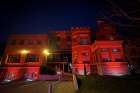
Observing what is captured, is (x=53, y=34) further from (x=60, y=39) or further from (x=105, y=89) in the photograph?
(x=105, y=89)

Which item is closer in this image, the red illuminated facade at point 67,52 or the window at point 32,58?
the red illuminated facade at point 67,52

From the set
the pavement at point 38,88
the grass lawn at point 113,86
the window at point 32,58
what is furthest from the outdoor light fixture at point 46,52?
the grass lawn at point 113,86

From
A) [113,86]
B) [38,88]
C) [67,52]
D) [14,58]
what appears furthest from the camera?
[67,52]

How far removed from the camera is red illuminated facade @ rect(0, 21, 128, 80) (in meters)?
22.6

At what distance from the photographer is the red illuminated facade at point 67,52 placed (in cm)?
2256

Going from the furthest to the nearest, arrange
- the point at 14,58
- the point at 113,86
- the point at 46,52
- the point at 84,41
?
the point at 46,52 → the point at 84,41 → the point at 14,58 → the point at 113,86

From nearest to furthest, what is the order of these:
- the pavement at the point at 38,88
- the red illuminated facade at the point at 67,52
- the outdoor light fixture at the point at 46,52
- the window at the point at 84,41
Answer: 1. the pavement at the point at 38,88
2. the red illuminated facade at the point at 67,52
3. the window at the point at 84,41
4. the outdoor light fixture at the point at 46,52

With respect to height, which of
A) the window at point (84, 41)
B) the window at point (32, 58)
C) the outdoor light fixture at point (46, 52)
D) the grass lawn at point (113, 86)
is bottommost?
the grass lawn at point (113, 86)

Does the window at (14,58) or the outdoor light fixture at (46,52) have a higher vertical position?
A: the outdoor light fixture at (46,52)

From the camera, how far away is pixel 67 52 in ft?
95.3

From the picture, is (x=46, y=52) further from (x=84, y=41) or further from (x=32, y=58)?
(x=84, y=41)


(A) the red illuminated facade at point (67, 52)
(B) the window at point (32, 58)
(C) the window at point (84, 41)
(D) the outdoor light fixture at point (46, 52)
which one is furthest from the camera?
(D) the outdoor light fixture at point (46, 52)

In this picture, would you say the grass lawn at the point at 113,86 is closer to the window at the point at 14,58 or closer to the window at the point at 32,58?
the window at the point at 32,58

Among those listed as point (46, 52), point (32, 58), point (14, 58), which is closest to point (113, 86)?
point (46, 52)
